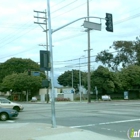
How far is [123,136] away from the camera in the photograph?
39.3ft

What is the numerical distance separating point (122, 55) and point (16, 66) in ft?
105

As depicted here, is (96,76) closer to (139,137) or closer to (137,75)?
(137,75)

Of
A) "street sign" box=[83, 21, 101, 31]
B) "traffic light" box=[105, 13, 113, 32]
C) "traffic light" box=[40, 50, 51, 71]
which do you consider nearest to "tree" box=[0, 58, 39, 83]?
"street sign" box=[83, 21, 101, 31]

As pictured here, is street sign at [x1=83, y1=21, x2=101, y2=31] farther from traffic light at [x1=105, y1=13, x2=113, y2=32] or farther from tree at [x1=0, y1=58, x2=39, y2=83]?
tree at [x1=0, y1=58, x2=39, y2=83]

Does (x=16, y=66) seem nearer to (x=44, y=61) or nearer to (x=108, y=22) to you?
(x=108, y=22)

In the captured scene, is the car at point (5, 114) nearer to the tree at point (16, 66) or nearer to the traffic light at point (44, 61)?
the traffic light at point (44, 61)

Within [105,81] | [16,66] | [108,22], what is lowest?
[105,81]

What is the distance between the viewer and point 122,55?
79.6m

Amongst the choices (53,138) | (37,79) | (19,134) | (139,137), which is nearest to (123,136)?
(139,137)

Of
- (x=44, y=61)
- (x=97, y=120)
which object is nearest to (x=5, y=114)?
(x=97, y=120)

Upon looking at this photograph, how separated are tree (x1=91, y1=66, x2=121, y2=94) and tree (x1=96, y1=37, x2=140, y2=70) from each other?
1535cm

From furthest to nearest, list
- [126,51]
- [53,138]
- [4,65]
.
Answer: [4,65] → [126,51] → [53,138]

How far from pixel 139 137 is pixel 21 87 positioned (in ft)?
205

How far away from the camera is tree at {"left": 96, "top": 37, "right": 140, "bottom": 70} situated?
77375 millimetres
